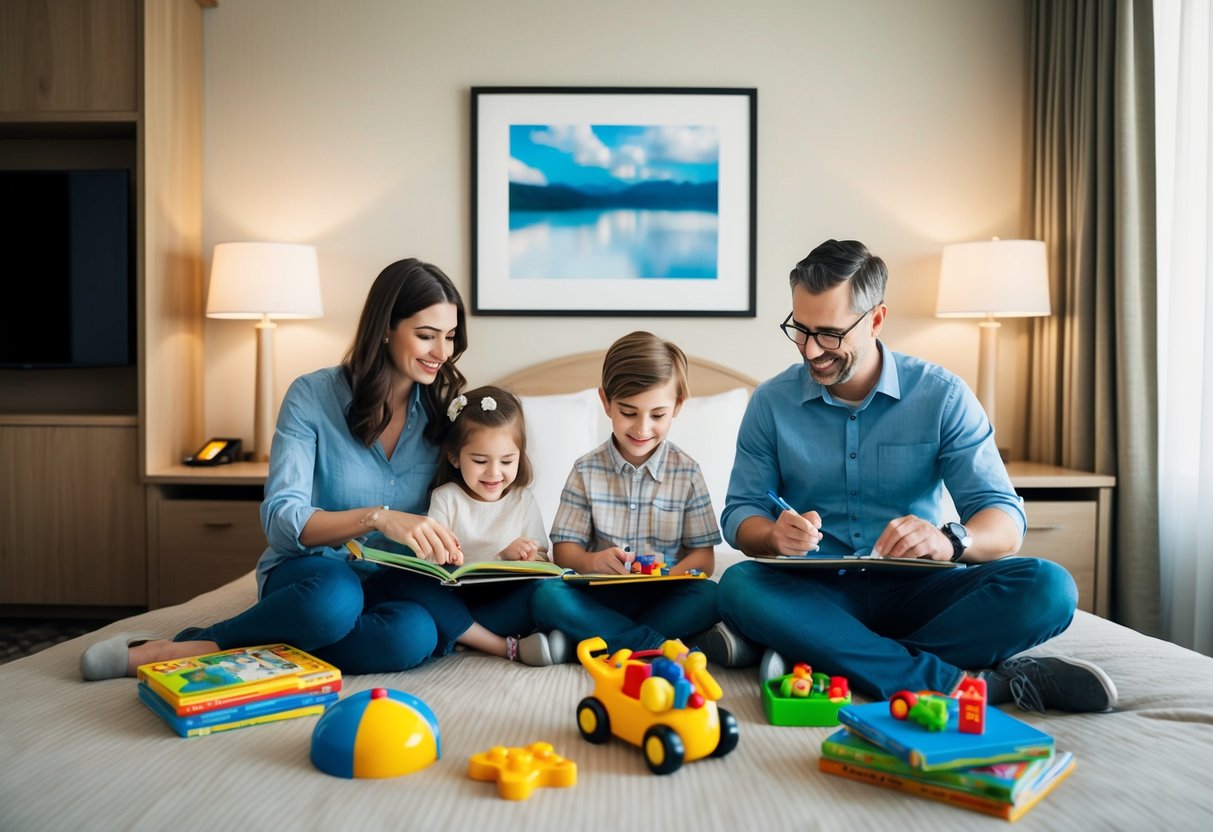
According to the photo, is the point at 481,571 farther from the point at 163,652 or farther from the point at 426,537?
the point at 163,652

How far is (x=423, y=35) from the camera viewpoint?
10.6 feet

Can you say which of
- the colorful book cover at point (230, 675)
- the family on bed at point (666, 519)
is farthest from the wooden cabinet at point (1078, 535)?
the colorful book cover at point (230, 675)

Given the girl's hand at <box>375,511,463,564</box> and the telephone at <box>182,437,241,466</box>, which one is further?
the telephone at <box>182,437,241,466</box>

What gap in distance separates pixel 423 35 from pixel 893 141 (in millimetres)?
1640

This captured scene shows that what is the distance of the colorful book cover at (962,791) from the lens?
3.58ft

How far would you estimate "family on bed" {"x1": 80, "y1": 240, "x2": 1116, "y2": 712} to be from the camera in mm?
1568

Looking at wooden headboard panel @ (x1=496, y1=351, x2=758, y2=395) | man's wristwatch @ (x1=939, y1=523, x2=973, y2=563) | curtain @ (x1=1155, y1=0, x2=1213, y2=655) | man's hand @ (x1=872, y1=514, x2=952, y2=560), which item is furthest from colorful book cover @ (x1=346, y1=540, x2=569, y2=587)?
curtain @ (x1=1155, y1=0, x2=1213, y2=655)

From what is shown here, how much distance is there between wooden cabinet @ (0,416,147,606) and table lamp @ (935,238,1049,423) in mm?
2643

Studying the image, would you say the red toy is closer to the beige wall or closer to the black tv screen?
the beige wall

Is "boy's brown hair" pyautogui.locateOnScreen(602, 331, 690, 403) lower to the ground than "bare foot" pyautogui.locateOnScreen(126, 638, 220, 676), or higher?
higher

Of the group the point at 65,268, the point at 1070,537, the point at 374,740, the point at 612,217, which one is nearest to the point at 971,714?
the point at 374,740

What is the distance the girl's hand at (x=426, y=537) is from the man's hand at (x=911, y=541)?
720 mm

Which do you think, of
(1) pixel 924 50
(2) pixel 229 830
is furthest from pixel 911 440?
(1) pixel 924 50

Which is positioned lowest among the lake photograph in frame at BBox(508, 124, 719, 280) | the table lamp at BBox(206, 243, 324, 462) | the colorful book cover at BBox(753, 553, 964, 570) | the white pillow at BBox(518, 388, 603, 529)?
the colorful book cover at BBox(753, 553, 964, 570)
